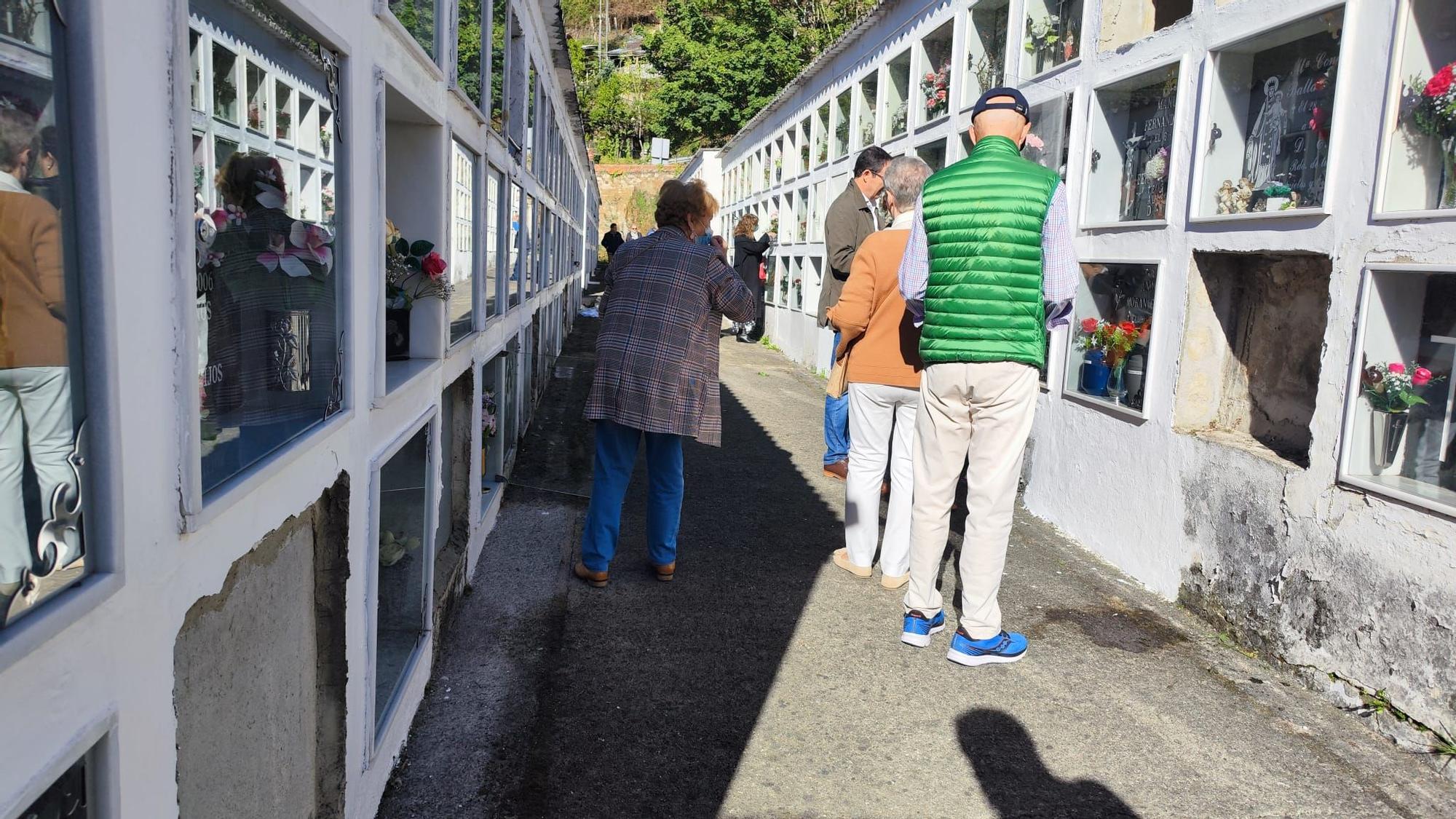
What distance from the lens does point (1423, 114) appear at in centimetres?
348

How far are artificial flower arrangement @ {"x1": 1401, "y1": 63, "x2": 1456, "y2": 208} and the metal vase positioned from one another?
338 cm

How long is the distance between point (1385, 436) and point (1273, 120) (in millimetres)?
1556

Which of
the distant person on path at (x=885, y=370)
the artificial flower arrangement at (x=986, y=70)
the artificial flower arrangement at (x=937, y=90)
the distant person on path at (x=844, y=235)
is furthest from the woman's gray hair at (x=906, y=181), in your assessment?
the artificial flower arrangement at (x=937, y=90)

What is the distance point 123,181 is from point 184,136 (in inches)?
7.8

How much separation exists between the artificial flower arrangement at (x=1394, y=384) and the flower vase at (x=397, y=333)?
3231mm

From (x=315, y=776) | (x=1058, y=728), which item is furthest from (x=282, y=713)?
(x=1058, y=728)

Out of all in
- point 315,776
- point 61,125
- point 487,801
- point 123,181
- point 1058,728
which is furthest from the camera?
point 1058,728

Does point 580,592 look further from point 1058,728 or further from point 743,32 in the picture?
point 743,32

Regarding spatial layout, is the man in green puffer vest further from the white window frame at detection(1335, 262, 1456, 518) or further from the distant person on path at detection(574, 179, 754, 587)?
the white window frame at detection(1335, 262, 1456, 518)

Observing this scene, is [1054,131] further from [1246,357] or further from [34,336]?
[34,336]

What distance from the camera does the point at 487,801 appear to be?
9.30 ft

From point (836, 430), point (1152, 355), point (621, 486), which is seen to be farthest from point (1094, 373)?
point (621, 486)

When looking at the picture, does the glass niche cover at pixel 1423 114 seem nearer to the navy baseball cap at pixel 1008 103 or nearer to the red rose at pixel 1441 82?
the red rose at pixel 1441 82

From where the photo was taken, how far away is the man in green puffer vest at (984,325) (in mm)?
3664
